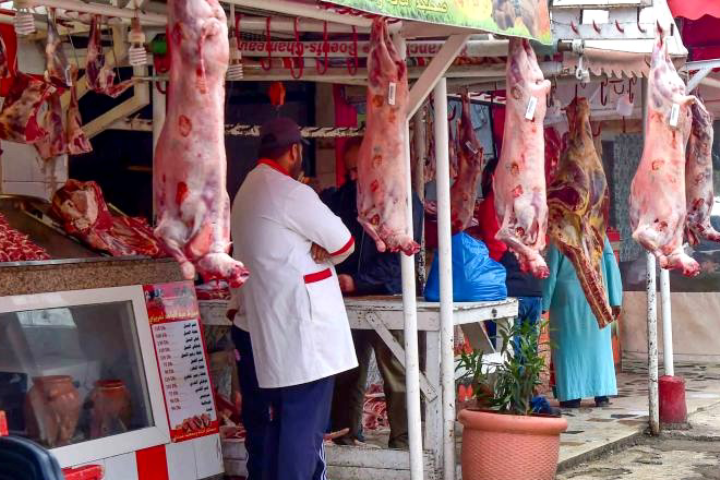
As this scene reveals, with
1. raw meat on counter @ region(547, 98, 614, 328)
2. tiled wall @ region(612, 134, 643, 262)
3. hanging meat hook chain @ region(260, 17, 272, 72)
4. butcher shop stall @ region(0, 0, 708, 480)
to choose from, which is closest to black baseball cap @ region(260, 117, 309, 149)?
butcher shop stall @ region(0, 0, 708, 480)

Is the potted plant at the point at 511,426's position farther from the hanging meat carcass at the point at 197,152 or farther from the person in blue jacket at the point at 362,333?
the hanging meat carcass at the point at 197,152

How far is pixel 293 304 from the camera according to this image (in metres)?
5.66

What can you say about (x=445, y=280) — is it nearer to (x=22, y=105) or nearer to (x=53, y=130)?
(x=53, y=130)

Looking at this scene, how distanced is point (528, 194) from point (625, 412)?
13.3ft

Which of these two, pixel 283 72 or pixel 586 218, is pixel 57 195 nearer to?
pixel 283 72

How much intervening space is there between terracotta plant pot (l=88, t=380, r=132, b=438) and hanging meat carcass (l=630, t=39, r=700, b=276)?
288 centimetres

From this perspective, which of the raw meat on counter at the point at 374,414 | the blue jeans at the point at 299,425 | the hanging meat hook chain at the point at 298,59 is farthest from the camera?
the raw meat on counter at the point at 374,414

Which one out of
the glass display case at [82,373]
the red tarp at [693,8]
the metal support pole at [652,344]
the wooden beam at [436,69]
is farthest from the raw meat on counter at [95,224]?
the red tarp at [693,8]

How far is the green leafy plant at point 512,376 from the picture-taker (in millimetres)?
6820

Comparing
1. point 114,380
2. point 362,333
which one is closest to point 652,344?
point 362,333

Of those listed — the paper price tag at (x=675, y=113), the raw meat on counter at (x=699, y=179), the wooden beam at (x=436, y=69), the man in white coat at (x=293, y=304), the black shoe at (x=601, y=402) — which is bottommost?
the black shoe at (x=601, y=402)

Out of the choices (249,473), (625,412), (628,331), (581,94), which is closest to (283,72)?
(249,473)

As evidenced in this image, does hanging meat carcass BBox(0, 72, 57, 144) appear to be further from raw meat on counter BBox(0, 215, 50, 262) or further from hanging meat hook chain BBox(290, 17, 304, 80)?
hanging meat hook chain BBox(290, 17, 304, 80)

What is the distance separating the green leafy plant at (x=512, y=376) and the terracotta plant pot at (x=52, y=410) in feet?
7.21
